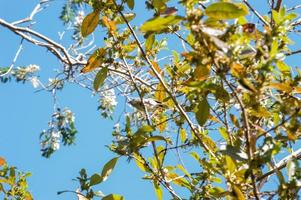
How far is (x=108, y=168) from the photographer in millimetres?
1676

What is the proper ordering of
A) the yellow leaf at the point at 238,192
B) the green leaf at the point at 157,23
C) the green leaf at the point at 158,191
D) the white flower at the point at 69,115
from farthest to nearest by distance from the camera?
the white flower at the point at 69,115 → the green leaf at the point at 158,191 → the yellow leaf at the point at 238,192 → the green leaf at the point at 157,23

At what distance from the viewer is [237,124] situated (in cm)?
149

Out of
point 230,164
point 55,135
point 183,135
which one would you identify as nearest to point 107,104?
point 55,135

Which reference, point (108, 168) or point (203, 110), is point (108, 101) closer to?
point (108, 168)

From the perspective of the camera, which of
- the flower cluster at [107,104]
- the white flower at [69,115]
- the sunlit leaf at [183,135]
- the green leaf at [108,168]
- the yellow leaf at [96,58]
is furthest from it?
the white flower at [69,115]

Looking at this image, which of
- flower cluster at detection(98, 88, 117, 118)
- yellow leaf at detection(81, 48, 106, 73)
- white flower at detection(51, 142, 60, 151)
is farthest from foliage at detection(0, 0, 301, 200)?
white flower at detection(51, 142, 60, 151)

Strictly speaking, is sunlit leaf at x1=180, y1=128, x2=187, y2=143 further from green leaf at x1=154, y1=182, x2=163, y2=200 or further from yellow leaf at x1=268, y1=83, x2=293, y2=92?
yellow leaf at x1=268, y1=83, x2=293, y2=92

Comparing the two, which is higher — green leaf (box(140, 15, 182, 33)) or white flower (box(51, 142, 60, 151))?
white flower (box(51, 142, 60, 151))

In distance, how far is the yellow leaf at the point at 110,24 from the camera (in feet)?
6.31

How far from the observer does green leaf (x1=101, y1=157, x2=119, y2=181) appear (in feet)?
5.48

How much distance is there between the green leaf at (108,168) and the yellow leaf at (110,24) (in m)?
0.50

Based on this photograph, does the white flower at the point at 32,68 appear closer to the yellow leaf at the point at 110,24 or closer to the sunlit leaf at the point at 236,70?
the yellow leaf at the point at 110,24

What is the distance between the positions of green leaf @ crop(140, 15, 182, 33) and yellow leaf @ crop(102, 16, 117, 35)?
31.5 inches

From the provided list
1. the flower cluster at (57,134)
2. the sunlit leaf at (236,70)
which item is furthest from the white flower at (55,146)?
the sunlit leaf at (236,70)
